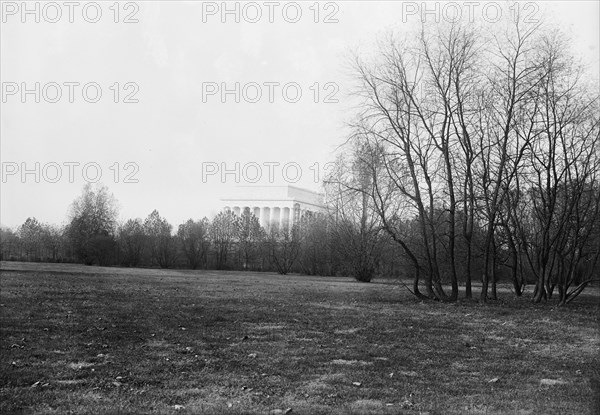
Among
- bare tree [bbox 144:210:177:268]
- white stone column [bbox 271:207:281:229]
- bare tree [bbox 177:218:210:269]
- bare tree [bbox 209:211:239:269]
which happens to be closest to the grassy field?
bare tree [bbox 144:210:177:268]

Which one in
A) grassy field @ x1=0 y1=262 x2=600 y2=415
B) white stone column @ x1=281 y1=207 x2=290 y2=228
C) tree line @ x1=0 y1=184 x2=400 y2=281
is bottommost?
grassy field @ x1=0 y1=262 x2=600 y2=415

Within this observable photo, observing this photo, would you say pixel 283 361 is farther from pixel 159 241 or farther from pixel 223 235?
pixel 223 235

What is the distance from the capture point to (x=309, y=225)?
7544cm

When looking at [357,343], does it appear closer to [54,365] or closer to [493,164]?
[54,365]

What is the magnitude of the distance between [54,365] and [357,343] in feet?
21.2

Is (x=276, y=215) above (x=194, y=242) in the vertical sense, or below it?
above

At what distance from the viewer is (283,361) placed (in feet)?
38.2

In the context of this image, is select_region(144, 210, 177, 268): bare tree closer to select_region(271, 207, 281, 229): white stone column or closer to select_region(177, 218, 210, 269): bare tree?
select_region(177, 218, 210, 269): bare tree

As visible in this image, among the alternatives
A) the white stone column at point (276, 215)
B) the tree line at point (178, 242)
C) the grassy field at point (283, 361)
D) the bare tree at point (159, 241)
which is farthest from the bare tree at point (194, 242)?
the grassy field at point (283, 361)

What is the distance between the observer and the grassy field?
8422mm

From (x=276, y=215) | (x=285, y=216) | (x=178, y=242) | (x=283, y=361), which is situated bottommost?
(x=283, y=361)

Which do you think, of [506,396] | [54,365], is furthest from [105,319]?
[506,396]

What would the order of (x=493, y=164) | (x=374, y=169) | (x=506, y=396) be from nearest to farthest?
(x=506, y=396), (x=374, y=169), (x=493, y=164)

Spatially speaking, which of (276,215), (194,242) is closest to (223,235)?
(194,242)
